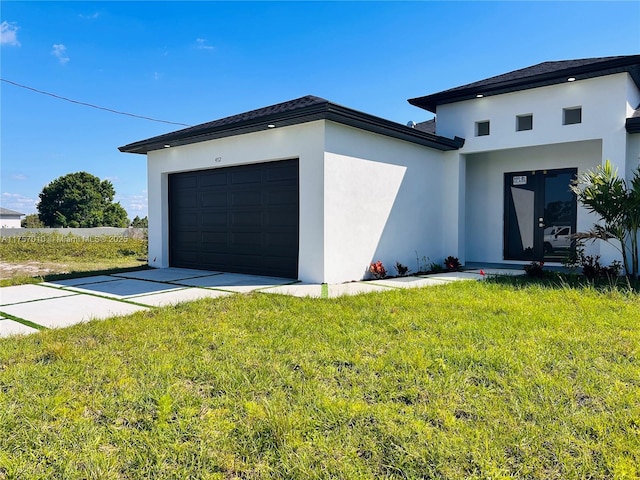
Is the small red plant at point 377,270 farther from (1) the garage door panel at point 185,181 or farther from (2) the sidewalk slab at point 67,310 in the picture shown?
(1) the garage door panel at point 185,181

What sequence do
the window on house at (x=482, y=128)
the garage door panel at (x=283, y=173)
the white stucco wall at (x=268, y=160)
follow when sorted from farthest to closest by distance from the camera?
the window on house at (x=482, y=128)
the garage door panel at (x=283, y=173)
the white stucco wall at (x=268, y=160)

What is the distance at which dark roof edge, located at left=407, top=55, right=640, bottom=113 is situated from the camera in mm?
7727

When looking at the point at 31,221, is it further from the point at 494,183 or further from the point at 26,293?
the point at 494,183

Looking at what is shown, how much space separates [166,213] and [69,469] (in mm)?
8566

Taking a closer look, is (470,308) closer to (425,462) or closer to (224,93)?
(425,462)

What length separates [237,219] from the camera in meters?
8.43

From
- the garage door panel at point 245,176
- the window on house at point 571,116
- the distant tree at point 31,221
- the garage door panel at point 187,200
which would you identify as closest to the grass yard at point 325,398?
the garage door panel at point 245,176

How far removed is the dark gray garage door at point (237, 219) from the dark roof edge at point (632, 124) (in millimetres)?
6482

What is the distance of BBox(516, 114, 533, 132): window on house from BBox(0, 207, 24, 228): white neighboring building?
2219 inches

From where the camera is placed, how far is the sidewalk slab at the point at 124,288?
6.18 meters

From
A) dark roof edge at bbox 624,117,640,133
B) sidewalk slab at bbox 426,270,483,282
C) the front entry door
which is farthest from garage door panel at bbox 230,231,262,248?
dark roof edge at bbox 624,117,640,133

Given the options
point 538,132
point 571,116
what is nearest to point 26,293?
point 538,132

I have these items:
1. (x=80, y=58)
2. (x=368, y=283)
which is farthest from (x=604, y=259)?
(x=80, y=58)

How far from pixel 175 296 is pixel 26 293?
7.93 ft
